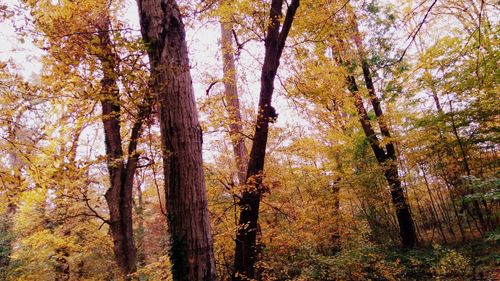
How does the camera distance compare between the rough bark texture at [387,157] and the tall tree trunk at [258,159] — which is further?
the rough bark texture at [387,157]

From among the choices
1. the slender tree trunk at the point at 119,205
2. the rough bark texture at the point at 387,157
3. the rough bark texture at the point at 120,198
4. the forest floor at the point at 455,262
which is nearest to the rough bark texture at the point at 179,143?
the rough bark texture at the point at 120,198

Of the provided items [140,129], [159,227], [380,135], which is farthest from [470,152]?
[159,227]

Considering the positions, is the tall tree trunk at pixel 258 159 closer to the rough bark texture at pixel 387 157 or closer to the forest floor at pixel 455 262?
the forest floor at pixel 455 262

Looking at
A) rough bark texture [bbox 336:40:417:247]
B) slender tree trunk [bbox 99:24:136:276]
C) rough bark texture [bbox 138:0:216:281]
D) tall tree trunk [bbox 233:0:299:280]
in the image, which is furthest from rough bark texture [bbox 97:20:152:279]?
rough bark texture [bbox 336:40:417:247]

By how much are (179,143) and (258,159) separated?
224 centimetres

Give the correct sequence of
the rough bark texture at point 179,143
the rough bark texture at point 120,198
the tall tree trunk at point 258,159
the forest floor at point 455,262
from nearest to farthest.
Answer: the rough bark texture at point 179,143 < the tall tree trunk at point 258,159 < the forest floor at point 455,262 < the rough bark texture at point 120,198

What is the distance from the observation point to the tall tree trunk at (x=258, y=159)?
430 cm

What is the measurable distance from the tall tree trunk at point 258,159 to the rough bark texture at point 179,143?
1981 mm

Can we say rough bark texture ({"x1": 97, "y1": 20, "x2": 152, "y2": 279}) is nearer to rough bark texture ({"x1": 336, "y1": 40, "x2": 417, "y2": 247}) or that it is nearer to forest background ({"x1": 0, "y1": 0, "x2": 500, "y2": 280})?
forest background ({"x1": 0, "y1": 0, "x2": 500, "y2": 280})

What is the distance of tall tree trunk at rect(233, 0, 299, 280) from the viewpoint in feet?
14.1

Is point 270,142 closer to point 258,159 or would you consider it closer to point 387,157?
point 387,157

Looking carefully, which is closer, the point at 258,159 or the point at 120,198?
the point at 258,159

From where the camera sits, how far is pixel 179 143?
7.92 ft

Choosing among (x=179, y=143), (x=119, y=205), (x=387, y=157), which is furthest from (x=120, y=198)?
(x=387, y=157)
